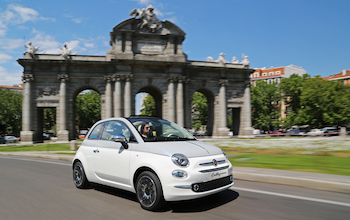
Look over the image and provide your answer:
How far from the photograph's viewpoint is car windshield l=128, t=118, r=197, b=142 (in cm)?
549

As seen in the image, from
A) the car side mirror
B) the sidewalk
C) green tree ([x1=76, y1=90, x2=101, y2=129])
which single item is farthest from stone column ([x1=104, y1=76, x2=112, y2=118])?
green tree ([x1=76, y1=90, x2=101, y2=129])

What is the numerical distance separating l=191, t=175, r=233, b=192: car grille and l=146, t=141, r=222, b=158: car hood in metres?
0.48

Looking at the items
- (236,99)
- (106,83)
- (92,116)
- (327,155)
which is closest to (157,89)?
(106,83)

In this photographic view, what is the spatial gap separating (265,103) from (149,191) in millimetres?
61645

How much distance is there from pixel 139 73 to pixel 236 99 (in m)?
14.2

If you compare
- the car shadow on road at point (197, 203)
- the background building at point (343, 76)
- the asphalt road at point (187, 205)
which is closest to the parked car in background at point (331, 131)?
the background building at point (343, 76)

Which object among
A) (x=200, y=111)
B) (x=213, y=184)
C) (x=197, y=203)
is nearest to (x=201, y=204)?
(x=197, y=203)

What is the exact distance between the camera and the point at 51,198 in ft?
19.0

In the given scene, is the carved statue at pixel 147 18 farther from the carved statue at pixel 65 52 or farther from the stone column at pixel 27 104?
the stone column at pixel 27 104

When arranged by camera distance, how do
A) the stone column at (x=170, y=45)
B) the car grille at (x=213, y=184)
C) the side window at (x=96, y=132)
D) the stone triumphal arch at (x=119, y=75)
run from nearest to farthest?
the car grille at (x=213, y=184) < the side window at (x=96, y=132) < the stone triumphal arch at (x=119, y=75) < the stone column at (x=170, y=45)

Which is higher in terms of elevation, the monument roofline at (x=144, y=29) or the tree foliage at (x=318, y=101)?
the monument roofline at (x=144, y=29)

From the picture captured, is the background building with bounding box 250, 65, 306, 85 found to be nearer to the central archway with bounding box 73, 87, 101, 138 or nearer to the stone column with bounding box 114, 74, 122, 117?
the central archway with bounding box 73, 87, 101, 138

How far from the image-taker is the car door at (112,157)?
5355mm

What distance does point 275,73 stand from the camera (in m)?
93.1
